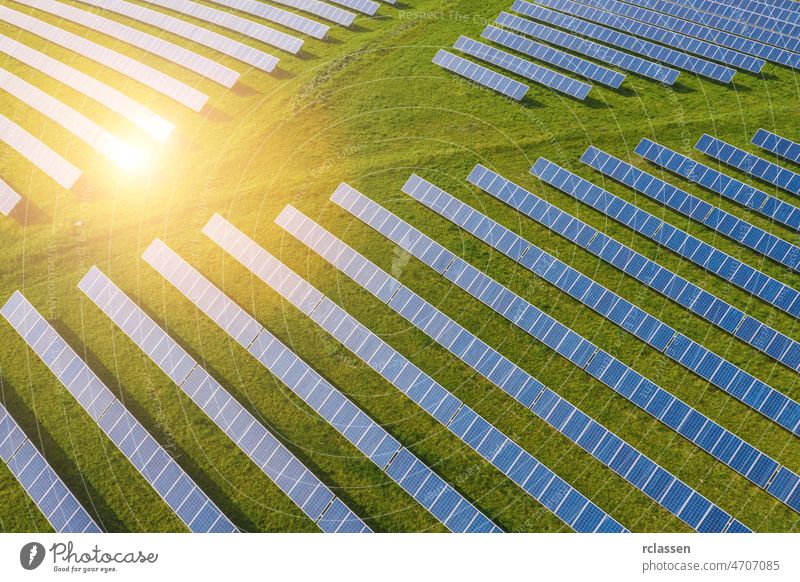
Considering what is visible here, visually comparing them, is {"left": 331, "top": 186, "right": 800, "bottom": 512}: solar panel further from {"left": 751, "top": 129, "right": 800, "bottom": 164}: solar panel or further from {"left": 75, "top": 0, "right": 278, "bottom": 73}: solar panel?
{"left": 751, "top": 129, "right": 800, "bottom": 164}: solar panel

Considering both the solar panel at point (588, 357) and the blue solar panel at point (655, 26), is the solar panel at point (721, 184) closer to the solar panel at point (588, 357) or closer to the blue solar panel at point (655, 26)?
the blue solar panel at point (655, 26)

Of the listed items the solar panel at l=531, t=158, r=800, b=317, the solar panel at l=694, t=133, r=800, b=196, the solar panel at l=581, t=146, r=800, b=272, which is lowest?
the solar panel at l=531, t=158, r=800, b=317

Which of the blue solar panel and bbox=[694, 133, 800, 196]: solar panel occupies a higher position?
the blue solar panel

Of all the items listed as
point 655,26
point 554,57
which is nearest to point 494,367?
point 554,57

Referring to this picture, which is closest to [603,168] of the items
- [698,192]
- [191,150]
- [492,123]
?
[698,192]

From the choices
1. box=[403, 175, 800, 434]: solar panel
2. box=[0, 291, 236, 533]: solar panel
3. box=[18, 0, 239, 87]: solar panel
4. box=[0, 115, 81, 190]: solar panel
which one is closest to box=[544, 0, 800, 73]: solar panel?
box=[403, 175, 800, 434]: solar panel

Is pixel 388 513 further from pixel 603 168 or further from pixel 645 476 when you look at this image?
pixel 603 168
